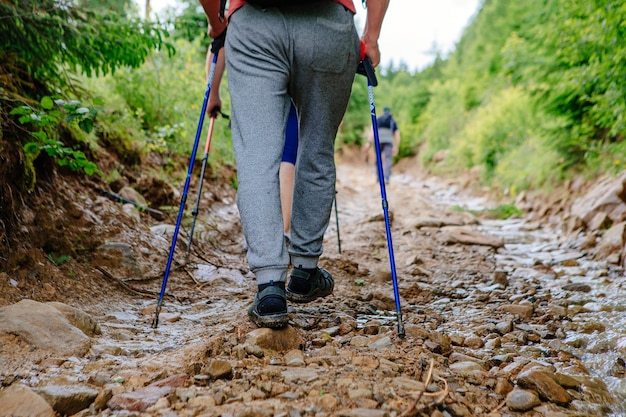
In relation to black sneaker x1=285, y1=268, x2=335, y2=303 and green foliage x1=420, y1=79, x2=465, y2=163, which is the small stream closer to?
black sneaker x1=285, y1=268, x2=335, y2=303

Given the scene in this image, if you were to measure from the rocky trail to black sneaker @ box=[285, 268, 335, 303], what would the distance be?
88 millimetres

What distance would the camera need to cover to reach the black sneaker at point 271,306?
184cm

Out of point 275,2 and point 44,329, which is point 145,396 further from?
point 275,2

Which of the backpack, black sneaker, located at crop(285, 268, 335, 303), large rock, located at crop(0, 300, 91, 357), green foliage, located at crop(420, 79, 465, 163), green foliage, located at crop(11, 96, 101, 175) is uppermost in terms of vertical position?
the backpack

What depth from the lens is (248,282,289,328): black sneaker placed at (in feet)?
6.04

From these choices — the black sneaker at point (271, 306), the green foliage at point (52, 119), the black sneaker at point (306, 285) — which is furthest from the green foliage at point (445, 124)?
the black sneaker at point (271, 306)

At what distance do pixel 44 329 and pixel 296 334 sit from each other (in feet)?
3.08

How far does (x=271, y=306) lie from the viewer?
184 cm

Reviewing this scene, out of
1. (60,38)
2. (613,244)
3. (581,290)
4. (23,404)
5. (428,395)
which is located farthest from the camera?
(613,244)

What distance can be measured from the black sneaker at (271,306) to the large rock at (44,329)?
2.14 ft

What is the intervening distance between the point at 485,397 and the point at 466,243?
11.3 ft

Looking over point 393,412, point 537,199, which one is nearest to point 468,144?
point 537,199

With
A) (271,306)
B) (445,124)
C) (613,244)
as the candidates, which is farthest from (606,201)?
(445,124)

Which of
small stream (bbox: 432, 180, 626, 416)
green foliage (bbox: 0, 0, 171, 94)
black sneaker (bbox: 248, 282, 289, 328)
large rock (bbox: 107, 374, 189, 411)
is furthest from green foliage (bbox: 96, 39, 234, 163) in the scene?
large rock (bbox: 107, 374, 189, 411)
